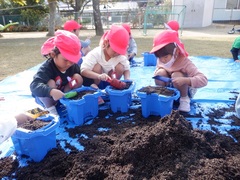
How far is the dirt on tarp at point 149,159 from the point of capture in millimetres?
1430

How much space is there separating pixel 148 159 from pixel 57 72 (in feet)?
4.48

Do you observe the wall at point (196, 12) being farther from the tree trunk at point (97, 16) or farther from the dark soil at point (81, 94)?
the dark soil at point (81, 94)

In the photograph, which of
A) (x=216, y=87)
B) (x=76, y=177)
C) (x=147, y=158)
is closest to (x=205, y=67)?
(x=216, y=87)

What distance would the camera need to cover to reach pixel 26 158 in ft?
5.67

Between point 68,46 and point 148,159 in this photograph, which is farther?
point 68,46

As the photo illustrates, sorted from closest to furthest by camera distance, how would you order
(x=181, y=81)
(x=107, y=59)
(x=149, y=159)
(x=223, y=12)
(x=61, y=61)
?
(x=149, y=159) → (x=61, y=61) → (x=181, y=81) → (x=107, y=59) → (x=223, y=12)

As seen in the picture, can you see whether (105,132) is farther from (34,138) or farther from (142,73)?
(142,73)

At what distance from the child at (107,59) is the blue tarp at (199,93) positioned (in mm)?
605

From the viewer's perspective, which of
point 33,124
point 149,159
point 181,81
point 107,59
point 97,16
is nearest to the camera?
point 149,159

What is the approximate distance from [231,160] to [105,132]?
1.00 meters

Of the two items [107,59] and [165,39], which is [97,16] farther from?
[165,39]

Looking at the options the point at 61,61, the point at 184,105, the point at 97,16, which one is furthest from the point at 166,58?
the point at 97,16

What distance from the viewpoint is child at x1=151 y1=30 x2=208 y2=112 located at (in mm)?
2350

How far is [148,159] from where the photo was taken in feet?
5.05
